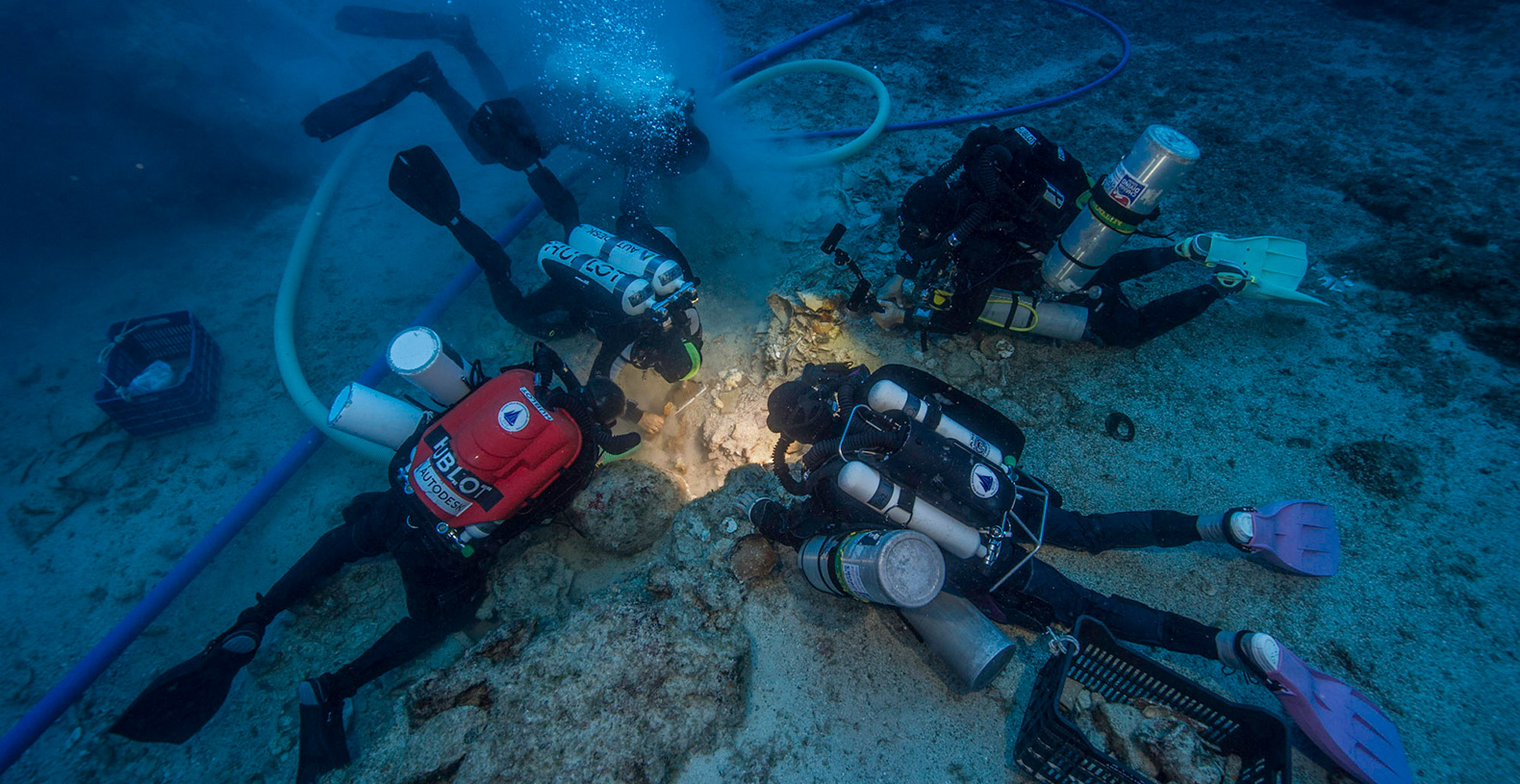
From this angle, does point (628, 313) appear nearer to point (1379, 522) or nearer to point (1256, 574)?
point (1256, 574)

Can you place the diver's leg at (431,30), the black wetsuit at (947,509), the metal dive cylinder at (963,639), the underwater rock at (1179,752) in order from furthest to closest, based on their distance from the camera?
the diver's leg at (431,30)
the black wetsuit at (947,509)
the metal dive cylinder at (963,639)
the underwater rock at (1179,752)

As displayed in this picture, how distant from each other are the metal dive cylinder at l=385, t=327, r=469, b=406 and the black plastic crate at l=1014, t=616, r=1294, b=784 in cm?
437

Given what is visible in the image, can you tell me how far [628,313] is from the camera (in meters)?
4.69

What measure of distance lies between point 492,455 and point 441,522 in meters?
0.65

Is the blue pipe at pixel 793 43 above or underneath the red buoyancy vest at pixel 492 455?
above

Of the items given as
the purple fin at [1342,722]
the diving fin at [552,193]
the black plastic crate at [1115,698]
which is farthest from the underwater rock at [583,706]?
the diving fin at [552,193]

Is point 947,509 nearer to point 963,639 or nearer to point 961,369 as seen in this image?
point 963,639

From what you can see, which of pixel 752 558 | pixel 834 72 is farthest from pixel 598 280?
pixel 834 72

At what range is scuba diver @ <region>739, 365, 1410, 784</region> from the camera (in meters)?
2.91

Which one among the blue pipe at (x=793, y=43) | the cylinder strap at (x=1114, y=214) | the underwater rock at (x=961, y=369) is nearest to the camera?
the cylinder strap at (x=1114, y=214)

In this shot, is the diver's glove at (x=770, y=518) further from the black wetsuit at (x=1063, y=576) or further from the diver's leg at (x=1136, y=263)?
the diver's leg at (x=1136, y=263)

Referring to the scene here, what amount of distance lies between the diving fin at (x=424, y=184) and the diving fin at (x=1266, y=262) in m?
7.10

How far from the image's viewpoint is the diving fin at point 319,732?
3617 millimetres

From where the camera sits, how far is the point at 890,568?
106 inches
